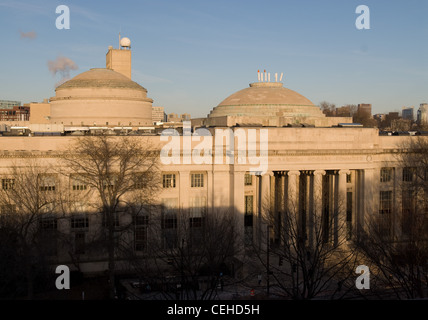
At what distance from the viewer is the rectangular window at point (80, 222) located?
42.2m

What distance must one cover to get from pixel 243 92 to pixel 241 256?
2325 cm

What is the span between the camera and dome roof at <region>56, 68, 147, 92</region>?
6569cm

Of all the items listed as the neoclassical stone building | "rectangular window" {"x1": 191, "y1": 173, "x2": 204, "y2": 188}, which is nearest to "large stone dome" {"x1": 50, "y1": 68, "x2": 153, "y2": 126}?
the neoclassical stone building

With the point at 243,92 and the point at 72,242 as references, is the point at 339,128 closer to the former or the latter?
the point at 243,92

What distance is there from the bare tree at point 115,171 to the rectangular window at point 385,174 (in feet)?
77.9

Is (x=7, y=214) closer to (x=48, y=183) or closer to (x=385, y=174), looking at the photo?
(x=48, y=183)

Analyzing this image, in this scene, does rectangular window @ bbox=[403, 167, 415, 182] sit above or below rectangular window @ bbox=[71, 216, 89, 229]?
above

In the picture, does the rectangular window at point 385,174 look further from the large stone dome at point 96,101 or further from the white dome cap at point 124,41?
the white dome cap at point 124,41

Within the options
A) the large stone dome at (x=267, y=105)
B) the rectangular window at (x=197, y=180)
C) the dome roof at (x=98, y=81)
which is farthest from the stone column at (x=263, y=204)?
the dome roof at (x=98, y=81)

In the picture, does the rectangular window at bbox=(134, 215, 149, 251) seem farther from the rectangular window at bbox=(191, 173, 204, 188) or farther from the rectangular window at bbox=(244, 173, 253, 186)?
the rectangular window at bbox=(244, 173, 253, 186)

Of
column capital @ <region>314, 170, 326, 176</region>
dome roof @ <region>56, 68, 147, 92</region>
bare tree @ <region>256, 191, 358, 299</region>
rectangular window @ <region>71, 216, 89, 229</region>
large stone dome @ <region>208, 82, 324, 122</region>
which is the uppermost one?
dome roof @ <region>56, 68, 147, 92</region>

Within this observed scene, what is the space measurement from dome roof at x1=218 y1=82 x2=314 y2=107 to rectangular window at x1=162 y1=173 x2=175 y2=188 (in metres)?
16.2

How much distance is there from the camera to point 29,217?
38.1m
